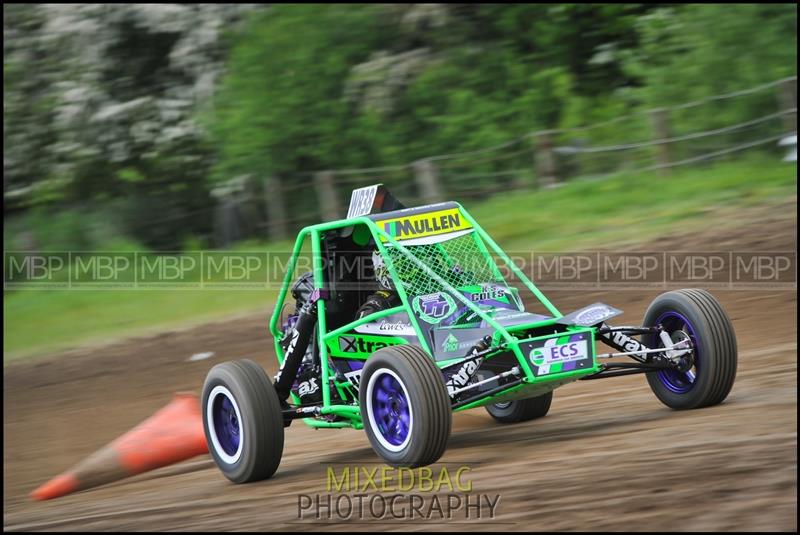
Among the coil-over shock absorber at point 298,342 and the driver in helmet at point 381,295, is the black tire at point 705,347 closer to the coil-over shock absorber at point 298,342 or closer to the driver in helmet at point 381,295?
the driver in helmet at point 381,295

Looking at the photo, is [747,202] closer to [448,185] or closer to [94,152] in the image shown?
[448,185]

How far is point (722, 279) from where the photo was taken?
12.4 meters

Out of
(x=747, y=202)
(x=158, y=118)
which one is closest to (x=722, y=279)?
(x=747, y=202)

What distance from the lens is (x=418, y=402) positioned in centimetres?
614

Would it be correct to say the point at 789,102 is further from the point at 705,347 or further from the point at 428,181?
the point at 705,347

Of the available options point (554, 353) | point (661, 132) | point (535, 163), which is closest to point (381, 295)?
point (554, 353)

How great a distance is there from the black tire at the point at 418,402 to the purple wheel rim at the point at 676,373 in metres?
1.78

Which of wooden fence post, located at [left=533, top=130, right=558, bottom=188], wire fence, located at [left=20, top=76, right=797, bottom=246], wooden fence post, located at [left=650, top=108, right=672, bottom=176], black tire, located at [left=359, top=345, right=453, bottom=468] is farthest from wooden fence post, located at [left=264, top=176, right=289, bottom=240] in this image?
black tire, located at [left=359, top=345, right=453, bottom=468]

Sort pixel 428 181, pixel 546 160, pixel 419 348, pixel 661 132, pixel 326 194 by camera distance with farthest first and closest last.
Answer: pixel 326 194 < pixel 428 181 < pixel 546 160 < pixel 661 132 < pixel 419 348

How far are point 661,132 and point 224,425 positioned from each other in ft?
37.6

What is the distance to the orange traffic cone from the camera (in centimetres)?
858

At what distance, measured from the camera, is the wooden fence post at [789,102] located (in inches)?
643

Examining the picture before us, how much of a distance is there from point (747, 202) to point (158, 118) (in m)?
10.6

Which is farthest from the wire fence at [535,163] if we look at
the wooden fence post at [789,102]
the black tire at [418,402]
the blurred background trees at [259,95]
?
the black tire at [418,402]
